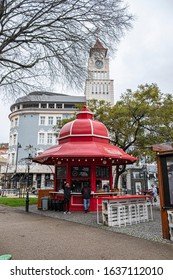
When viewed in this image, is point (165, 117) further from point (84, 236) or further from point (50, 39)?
point (84, 236)

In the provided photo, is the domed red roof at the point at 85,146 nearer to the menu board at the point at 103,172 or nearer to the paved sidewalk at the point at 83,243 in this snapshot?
the menu board at the point at 103,172

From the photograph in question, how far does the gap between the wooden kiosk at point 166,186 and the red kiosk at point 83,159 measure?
19.6 ft

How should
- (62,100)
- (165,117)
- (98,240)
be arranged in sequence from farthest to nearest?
(62,100), (165,117), (98,240)

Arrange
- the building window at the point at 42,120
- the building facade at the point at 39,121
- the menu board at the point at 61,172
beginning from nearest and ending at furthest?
the menu board at the point at 61,172 → the building facade at the point at 39,121 → the building window at the point at 42,120

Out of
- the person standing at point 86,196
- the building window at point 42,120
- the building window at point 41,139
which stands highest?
the building window at point 42,120

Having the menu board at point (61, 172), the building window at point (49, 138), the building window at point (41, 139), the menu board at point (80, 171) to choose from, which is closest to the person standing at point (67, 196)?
the menu board at point (80, 171)

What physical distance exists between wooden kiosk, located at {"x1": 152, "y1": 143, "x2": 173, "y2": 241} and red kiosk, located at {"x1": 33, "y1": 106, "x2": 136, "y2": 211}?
597 centimetres

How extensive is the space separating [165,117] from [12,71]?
13.0 m

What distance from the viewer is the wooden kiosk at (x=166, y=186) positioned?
691cm

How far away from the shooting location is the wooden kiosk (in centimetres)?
691

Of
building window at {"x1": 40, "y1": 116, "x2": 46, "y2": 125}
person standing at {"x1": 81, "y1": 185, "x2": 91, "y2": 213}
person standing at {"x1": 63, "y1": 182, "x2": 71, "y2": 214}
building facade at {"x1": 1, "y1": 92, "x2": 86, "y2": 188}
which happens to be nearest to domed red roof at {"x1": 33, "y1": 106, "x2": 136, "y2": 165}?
person standing at {"x1": 63, "y1": 182, "x2": 71, "y2": 214}

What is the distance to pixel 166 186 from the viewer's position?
698cm

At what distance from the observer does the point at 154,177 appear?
122ft
